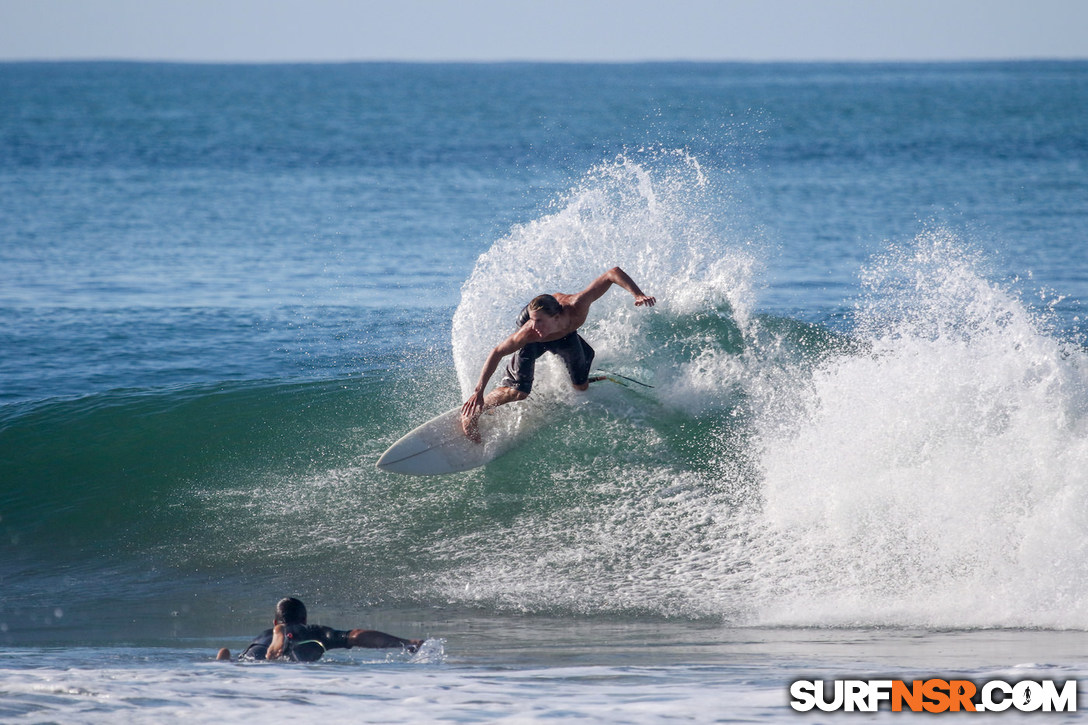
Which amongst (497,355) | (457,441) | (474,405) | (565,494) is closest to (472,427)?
(457,441)

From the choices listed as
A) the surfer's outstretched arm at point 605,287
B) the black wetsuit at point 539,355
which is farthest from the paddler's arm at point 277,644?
the surfer's outstretched arm at point 605,287

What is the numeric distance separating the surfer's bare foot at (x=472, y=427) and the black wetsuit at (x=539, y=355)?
381mm

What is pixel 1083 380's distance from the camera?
24.9 feet

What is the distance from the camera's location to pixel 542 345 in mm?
8281

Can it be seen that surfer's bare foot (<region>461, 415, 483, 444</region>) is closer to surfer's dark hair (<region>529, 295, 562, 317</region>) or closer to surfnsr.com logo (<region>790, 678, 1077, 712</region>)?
surfer's dark hair (<region>529, 295, 562, 317</region>)

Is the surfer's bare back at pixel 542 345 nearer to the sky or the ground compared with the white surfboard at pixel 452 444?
nearer to the sky

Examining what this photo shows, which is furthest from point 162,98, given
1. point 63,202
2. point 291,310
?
point 291,310

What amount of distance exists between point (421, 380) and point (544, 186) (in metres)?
19.8

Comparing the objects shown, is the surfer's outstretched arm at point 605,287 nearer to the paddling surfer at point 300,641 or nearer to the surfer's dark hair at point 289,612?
the paddling surfer at point 300,641

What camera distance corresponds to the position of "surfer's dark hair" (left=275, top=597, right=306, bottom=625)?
588cm

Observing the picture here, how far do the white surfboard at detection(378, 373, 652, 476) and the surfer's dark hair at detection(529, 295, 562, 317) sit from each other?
109cm

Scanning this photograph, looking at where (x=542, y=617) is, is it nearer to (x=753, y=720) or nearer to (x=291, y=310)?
(x=753, y=720)

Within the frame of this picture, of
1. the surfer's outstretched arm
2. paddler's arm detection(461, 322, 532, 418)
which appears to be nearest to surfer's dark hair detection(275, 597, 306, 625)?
paddler's arm detection(461, 322, 532, 418)

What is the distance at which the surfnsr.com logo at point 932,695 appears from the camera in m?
4.75
